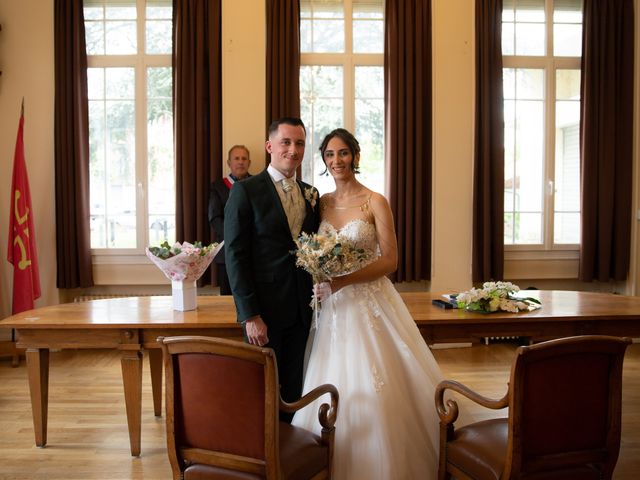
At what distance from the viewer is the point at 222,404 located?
6.31 ft

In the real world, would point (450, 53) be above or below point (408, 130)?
above

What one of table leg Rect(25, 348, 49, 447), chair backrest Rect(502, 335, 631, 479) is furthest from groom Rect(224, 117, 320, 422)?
table leg Rect(25, 348, 49, 447)

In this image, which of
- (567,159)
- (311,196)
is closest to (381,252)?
(311,196)

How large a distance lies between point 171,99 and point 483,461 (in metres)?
4.77

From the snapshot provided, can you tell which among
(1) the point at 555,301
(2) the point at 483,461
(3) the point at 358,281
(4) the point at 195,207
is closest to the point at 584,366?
(2) the point at 483,461

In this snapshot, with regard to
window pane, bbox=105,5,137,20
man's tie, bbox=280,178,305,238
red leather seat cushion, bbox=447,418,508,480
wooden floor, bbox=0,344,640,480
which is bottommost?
wooden floor, bbox=0,344,640,480

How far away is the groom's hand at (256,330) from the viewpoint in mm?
2479

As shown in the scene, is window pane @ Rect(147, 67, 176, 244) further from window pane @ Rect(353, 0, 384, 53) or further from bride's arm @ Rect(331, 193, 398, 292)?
bride's arm @ Rect(331, 193, 398, 292)

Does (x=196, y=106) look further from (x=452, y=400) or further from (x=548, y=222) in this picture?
(x=452, y=400)

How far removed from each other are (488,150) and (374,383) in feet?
12.1

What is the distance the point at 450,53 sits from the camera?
555 cm

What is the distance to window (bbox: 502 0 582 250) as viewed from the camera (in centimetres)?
587

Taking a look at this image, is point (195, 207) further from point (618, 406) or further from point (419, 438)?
point (618, 406)

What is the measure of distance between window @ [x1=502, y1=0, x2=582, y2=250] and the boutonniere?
12.1ft
